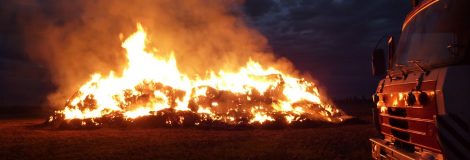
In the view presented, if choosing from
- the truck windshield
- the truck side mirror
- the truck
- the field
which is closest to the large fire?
the field

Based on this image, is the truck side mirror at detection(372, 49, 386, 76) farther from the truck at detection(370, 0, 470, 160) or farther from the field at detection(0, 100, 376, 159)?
the field at detection(0, 100, 376, 159)

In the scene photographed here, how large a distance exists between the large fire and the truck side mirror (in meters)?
16.9

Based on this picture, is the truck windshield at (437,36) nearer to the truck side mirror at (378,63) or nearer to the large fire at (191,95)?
the truck side mirror at (378,63)

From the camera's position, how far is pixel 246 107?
88.4 ft

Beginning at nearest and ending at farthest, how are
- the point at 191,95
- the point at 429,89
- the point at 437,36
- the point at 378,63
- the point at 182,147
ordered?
the point at 429,89 < the point at 437,36 < the point at 378,63 < the point at 182,147 < the point at 191,95

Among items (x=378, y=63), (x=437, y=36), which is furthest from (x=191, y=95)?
(x=437, y=36)

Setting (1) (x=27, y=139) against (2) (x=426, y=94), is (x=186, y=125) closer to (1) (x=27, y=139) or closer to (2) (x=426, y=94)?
(1) (x=27, y=139)

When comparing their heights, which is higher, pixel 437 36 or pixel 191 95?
pixel 191 95

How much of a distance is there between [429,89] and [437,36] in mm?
1023

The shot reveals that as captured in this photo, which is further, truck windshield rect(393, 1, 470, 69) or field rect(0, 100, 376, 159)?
field rect(0, 100, 376, 159)

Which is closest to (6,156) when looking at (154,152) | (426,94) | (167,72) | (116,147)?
(116,147)

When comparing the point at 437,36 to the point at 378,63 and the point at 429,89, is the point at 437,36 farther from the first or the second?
the point at 378,63

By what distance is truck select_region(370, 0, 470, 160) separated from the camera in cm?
463

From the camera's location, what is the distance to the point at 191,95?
93.6 feet
